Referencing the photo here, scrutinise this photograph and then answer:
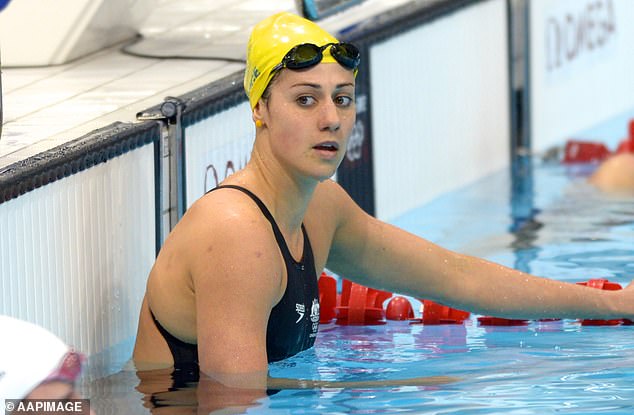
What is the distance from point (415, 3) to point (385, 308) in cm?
207

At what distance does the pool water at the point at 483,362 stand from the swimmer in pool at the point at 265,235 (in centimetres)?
9

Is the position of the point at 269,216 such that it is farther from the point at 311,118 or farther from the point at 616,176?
the point at 616,176

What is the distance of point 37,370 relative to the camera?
2605 mm

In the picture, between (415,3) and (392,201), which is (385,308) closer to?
(392,201)

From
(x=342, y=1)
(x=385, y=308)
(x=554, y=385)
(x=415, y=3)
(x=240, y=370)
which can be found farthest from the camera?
(x=415, y=3)

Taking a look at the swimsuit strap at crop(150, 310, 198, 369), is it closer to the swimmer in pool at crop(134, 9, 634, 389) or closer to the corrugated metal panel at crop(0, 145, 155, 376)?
the swimmer in pool at crop(134, 9, 634, 389)

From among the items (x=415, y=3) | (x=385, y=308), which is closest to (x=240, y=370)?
(x=385, y=308)

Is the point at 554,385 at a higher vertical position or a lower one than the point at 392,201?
lower

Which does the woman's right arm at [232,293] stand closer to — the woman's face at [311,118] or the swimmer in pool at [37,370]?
the woman's face at [311,118]

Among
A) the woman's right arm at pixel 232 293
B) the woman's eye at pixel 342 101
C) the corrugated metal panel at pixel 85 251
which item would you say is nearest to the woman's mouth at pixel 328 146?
the woman's eye at pixel 342 101

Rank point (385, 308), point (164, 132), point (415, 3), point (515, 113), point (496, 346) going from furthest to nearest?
point (515, 113) → point (415, 3) → point (385, 308) → point (164, 132) → point (496, 346)

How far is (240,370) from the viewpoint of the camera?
Result: 127 inches

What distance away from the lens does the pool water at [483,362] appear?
329 centimetres

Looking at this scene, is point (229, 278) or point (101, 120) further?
point (101, 120)
